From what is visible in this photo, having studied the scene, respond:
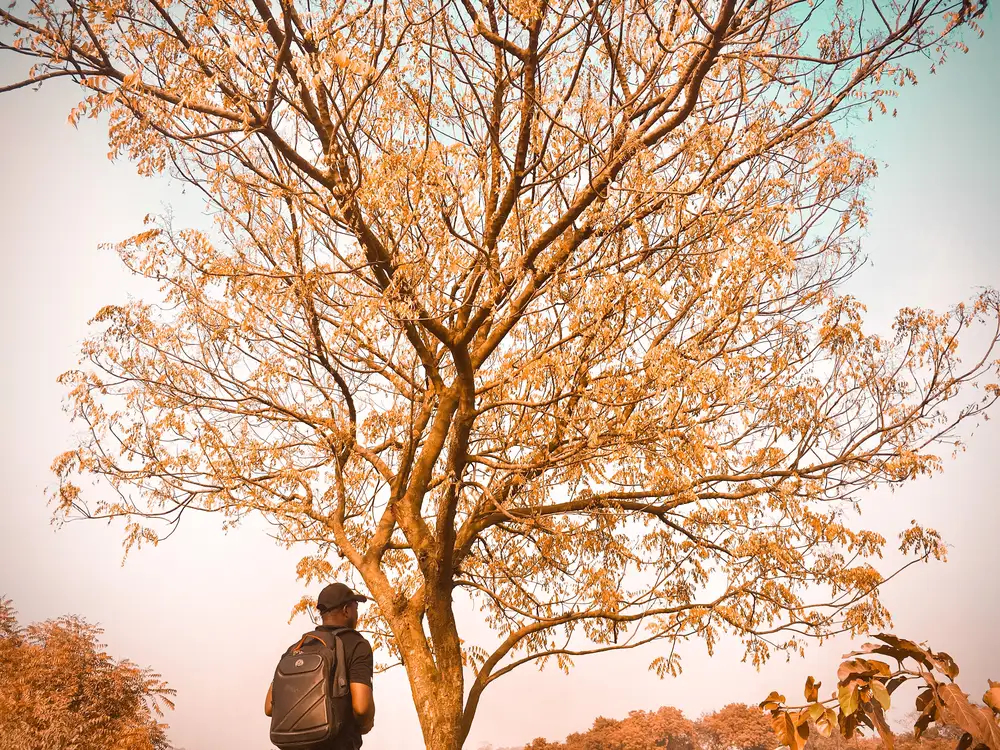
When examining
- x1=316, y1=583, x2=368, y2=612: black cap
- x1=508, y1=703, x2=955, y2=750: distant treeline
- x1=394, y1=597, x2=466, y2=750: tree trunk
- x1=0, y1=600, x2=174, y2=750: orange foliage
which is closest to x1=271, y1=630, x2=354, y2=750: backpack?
x1=316, y1=583, x2=368, y2=612: black cap

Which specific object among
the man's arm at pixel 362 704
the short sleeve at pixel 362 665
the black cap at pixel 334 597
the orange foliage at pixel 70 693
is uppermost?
the orange foliage at pixel 70 693

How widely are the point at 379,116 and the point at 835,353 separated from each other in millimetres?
3483

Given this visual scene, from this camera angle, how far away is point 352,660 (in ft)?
8.80

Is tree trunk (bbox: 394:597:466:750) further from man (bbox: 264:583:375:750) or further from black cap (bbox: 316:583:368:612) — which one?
black cap (bbox: 316:583:368:612)

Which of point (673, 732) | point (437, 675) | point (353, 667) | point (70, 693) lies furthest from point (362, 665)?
point (673, 732)

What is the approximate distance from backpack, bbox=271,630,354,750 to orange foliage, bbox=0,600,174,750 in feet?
12.7

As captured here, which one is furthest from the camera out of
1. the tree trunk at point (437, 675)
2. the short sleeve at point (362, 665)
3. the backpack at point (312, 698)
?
the tree trunk at point (437, 675)

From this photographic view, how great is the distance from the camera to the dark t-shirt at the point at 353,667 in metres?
2.61

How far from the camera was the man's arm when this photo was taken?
2615mm

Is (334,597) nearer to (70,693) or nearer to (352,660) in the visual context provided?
(352,660)

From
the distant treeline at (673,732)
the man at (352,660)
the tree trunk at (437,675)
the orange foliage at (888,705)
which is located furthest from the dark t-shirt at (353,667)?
the distant treeline at (673,732)

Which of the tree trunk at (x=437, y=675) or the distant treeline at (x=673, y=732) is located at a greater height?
the tree trunk at (x=437, y=675)

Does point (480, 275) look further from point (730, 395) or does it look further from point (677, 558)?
point (677, 558)

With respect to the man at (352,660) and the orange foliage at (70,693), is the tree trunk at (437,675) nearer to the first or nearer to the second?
the man at (352,660)
